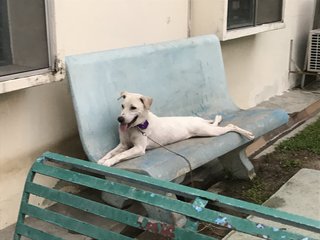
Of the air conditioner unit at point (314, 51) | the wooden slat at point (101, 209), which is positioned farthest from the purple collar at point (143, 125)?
the air conditioner unit at point (314, 51)

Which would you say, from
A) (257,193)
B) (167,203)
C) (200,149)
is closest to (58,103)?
(200,149)

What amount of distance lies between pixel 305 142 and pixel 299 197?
4.71ft

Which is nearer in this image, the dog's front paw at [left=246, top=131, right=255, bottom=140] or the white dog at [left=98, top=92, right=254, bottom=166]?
the white dog at [left=98, top=92, right=254, bottom=166]

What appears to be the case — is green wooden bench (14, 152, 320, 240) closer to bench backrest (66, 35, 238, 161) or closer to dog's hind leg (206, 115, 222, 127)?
bench backrest (66, 35, 238, 161)

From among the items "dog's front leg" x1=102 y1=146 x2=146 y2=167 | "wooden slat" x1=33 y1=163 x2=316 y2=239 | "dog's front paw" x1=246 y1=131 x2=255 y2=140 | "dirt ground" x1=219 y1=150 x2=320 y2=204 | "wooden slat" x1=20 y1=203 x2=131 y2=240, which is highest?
"wooden slat" x1=33 y1=163 x2=316 y2=239

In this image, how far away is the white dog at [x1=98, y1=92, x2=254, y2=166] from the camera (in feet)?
10.2

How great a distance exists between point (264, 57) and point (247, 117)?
2.43 meters

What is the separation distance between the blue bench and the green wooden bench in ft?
2.27

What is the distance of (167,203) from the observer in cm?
192

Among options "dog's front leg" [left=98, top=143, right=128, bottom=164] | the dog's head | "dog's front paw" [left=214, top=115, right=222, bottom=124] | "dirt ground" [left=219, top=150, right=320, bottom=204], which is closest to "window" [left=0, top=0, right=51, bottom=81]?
the dog's head

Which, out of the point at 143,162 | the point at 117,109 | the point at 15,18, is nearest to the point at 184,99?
the point at 117,109

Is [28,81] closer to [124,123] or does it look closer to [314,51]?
[124,123]

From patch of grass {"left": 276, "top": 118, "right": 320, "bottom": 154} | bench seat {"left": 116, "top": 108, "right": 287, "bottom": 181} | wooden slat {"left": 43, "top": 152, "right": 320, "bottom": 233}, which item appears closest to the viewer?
wooden slat {"left": 43, "top": 152, "right": 320, "bottom": 233}

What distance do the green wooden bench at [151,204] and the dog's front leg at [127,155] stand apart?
698 mm
